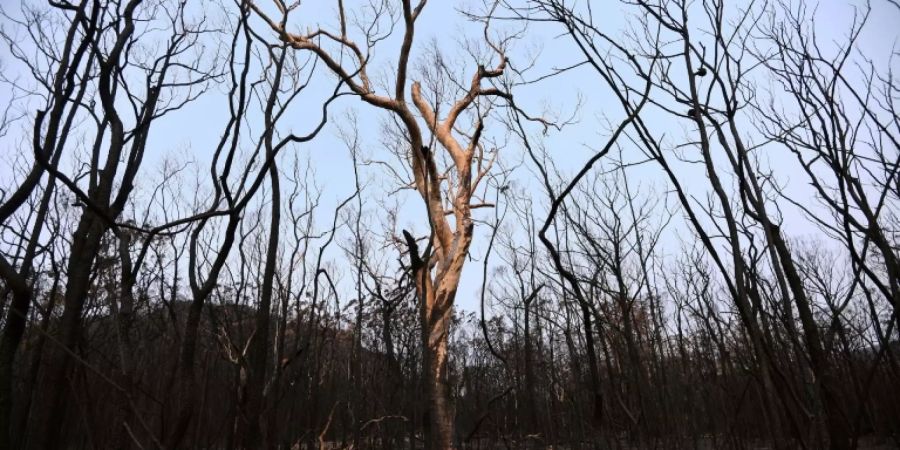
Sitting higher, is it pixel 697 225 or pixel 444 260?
pixel 444 260

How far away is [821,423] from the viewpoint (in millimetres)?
1038

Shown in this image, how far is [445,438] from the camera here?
520cm

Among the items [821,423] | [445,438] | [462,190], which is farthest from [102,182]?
[462,190]

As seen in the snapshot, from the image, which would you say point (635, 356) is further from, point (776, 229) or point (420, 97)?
point (420, 97)

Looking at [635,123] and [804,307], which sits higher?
[635,123]

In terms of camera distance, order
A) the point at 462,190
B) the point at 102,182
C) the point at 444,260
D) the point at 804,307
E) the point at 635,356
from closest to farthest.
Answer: the point at 804,307 → the point at 635,356 → the point at 102,182 → the point at 444,260 → the point at 462,190

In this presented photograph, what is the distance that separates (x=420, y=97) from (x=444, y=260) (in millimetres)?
2988

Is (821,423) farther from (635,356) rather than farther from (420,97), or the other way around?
(420,97)

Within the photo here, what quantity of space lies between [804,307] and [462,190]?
19.4ft

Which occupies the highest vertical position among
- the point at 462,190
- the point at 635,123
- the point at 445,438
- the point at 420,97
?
the point at 420,97

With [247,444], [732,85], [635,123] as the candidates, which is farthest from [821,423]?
[247,444]

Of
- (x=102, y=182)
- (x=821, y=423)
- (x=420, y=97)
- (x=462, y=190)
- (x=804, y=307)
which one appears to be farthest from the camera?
(x=420, y=97)

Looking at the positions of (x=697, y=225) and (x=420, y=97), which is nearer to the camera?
(x=697, y=225)

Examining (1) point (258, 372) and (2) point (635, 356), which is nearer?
(1) point (258, 372)
